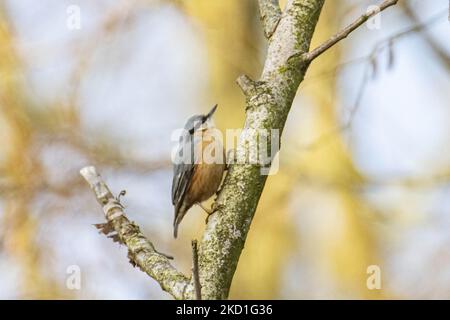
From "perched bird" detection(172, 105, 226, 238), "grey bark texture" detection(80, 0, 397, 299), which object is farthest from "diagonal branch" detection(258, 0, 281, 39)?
"perched bird" detection(172, 105, 226, 238)

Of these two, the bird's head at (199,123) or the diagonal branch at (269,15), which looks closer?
the diagonal branch at (269,15)

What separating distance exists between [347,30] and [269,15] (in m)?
0.40

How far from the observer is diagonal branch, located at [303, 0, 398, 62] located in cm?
208

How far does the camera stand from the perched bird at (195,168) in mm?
3027

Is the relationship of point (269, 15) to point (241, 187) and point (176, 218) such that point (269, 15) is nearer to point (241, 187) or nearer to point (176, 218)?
point (241, 187)

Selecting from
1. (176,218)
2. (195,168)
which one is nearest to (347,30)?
(195,168)

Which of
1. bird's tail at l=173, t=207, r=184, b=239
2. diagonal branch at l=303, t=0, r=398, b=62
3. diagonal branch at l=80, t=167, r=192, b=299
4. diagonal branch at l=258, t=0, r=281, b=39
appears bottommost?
diagonal branch at l=80, t=167, r=192, b=299

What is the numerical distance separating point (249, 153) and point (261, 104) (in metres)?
0.17

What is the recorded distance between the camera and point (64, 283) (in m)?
4.69

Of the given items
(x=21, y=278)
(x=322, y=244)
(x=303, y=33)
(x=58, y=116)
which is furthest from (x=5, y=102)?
(x=303, y=33)

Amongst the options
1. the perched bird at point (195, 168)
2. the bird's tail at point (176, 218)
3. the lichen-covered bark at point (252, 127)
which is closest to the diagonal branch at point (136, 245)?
the lichen-covered bark at point (252, 127)

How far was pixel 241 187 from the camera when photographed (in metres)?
1.97

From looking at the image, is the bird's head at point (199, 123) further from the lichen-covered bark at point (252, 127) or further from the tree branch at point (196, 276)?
the tree branch at point (196, 276)

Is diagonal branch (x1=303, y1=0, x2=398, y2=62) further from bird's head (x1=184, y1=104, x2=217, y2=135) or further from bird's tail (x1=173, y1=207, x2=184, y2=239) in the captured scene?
bird's tail (x1=173, y1=207, x2=184, y2=239)
